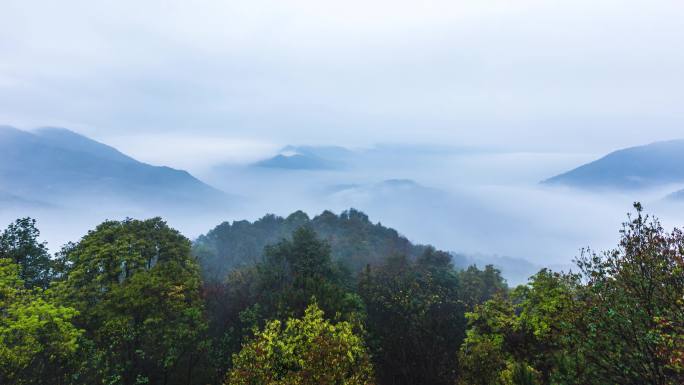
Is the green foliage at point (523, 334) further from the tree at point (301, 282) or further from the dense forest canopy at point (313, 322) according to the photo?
the tree at point (301, 282)

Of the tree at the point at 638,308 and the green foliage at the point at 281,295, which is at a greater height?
the tree at the point at 638,308

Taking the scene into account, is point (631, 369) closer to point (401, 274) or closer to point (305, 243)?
point (305, 243)

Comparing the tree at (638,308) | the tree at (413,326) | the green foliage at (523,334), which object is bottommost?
the tree at (413,326)

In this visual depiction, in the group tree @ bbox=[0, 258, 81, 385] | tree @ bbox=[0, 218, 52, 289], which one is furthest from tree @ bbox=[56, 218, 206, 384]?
tree @ bbox=[0, 218, 52, 289]

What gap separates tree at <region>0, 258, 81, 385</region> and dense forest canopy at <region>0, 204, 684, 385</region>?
0.09 meters

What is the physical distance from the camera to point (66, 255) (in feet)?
124

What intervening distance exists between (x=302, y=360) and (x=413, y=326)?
24.1 m

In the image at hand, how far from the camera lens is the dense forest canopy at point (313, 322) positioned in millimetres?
16234

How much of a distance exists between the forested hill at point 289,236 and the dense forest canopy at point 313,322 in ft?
202

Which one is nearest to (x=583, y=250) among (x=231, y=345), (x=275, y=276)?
(x=231, y=345)

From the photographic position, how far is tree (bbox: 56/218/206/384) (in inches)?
1181

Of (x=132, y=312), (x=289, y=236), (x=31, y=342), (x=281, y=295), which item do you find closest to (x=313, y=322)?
(x=281, y=295)

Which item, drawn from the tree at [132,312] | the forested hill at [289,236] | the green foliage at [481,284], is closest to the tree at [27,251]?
the tree at [132,312]

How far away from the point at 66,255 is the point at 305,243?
30563mm
